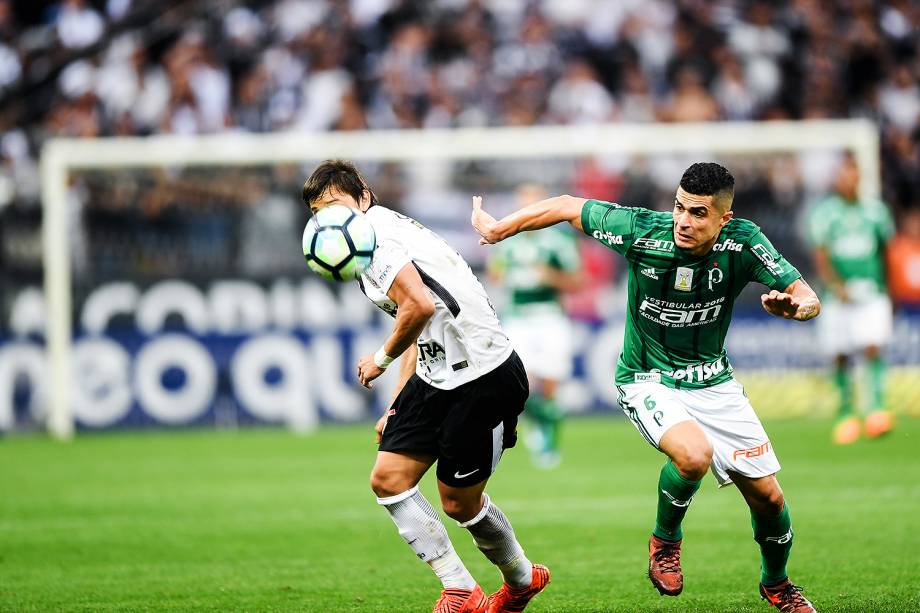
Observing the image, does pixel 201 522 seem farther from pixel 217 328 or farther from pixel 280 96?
pixel 280 96

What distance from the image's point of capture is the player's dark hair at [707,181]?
20.4 feet

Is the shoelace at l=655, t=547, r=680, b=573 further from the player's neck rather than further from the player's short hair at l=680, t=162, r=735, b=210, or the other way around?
the player's short hair at l=680, t=162, r=735, b=210

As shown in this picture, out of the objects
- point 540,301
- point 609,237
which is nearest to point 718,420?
point 609,237

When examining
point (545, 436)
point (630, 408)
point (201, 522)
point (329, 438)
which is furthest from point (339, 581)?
point (329, 438)

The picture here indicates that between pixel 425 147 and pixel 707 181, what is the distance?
12.8m

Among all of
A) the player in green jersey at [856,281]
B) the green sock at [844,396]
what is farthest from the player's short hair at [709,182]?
the green sock at [844,396]

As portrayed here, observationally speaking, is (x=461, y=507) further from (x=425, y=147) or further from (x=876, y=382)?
(x=425, y=147)

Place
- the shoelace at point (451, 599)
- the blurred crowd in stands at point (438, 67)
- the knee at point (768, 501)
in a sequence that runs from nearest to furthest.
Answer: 1. the shoelace at point (451, 599)
2. the knee at point (768, 501)
3. the blurred crowd in stands at point (438, 67)

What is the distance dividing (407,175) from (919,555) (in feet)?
38.9

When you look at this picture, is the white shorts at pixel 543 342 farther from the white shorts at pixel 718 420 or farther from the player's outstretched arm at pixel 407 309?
the player's outstretched arm at pixel 407 309

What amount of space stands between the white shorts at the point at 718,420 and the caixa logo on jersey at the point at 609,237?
71cm

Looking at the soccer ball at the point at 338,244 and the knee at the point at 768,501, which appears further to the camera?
the knee at the point at 768,501

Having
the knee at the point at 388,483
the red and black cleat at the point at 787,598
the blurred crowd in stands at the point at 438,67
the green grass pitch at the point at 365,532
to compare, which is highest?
the blurred crowd in stands at the point at 438,67

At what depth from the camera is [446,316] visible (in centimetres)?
609
